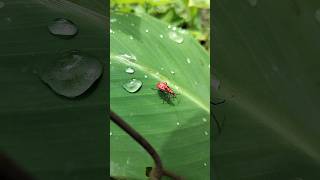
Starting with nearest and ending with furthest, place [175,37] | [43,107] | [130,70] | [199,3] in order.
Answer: [43,107] → [130,70] → [175,37] → [199,3]

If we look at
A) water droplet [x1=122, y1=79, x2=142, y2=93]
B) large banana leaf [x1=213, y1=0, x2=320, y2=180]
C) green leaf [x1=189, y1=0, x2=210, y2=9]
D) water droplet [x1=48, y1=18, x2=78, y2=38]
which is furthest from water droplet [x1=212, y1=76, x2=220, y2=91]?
green leaf [x1=189, y1=0, x2=210, y2=9]

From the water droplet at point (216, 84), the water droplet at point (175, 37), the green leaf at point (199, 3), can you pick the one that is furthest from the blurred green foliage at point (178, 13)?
the water droplet at point (216, 84)

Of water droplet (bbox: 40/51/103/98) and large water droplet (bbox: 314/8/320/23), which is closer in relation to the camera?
water droplet (bbox: 40/51/103/98)

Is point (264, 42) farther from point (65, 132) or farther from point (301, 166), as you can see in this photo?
point (65, 132)

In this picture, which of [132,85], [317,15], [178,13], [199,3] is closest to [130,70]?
[132,85]

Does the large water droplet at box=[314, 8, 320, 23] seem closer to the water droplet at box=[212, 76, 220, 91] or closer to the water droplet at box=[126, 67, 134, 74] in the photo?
the water droplet at box=[212, 76, 220, 91]

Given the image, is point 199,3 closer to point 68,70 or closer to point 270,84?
point 270,84
